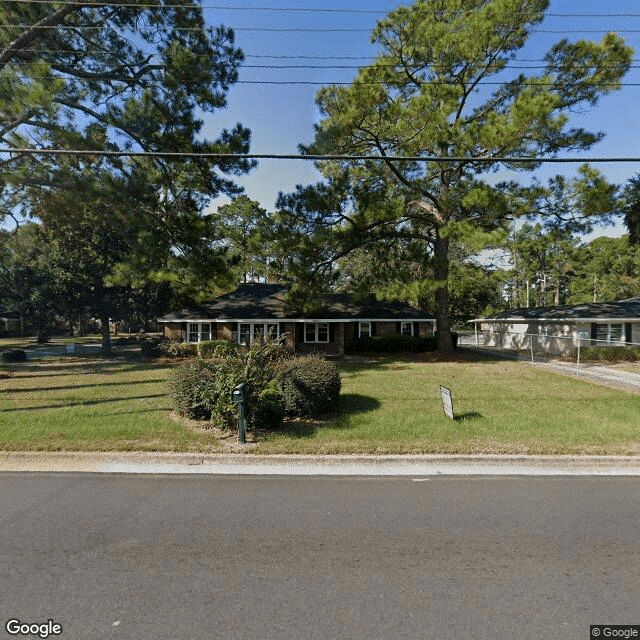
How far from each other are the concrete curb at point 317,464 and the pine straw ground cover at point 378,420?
224mm

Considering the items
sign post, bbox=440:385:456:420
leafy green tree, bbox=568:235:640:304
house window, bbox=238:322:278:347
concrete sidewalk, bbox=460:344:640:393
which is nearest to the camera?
sign post, bbox=440:385:456:420

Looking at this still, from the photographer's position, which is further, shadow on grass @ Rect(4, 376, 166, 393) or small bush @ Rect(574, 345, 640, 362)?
small bush @ Rect(574, 345, 640, 362)

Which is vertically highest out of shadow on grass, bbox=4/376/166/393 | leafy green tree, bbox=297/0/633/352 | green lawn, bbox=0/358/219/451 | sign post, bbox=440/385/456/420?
leafy green tree, bbox=297/0/633/352

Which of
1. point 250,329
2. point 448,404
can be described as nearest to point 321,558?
point 448,404

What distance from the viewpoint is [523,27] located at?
17.0 m

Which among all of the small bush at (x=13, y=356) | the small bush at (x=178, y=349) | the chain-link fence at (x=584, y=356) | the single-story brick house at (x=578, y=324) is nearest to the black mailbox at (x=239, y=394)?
the chain-link fence at (x=584, y=356)

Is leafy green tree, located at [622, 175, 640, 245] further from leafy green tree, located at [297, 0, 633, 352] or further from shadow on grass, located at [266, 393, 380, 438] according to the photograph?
shadow on grass, located at [266, 393, 380, 438]

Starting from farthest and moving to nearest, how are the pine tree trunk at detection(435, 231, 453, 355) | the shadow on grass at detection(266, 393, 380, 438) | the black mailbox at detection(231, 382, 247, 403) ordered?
the pine tree trunk at detection(435, 231, 453, 355) → the shadow on grass at detection(266, 393, 380, 438) → the black mailbox at detection(231, 382, 247, 403)

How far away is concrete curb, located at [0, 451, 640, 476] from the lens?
6.00m

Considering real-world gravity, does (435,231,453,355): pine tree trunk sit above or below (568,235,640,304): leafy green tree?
below

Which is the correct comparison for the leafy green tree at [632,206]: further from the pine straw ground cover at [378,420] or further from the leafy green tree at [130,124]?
the leafy green tree at [130,124]

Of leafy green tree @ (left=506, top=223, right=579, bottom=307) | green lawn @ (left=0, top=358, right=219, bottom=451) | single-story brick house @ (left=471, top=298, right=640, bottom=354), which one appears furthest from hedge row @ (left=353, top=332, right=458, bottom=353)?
leafy green tree @ (left=506, top=223, right=579, bottom=307)

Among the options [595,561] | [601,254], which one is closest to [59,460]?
[595,561]

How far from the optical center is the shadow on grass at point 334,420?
7605 mm
